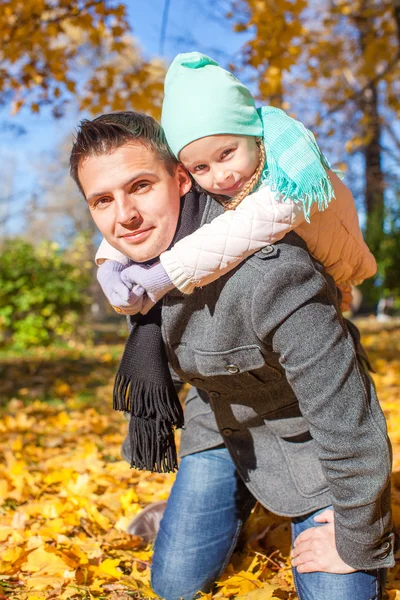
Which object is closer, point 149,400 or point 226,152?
point 226,152

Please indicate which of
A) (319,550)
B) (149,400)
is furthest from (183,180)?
(319,550)

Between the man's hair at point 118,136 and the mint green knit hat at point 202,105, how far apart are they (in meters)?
0.06

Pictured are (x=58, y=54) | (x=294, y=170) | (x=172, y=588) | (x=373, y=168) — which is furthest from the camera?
(x=373, y=168)

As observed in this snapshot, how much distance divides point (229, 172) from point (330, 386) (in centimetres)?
63

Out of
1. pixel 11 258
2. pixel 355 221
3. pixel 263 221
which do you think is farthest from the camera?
pixel 11 258

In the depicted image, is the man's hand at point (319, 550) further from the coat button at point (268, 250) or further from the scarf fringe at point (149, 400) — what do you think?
the coat button at point (268, 250)

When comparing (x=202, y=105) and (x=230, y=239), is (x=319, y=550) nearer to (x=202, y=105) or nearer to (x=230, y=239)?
(x=230, y=239)

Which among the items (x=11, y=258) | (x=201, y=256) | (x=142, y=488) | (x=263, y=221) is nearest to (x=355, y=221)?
(x=263, y=221)

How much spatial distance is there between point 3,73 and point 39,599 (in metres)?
4.77

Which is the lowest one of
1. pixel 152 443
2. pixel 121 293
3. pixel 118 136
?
pixel 152 443

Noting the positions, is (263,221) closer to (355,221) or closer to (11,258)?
(355,221)

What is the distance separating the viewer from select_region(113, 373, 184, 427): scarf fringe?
1.77 metres

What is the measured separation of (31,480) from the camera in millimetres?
3018

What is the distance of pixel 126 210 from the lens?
160 centimetres
